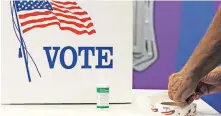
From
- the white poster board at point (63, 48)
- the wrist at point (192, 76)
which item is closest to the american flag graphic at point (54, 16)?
the white poster board at point (63, 48)

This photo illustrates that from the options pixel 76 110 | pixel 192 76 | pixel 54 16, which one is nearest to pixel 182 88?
pixel 192 76

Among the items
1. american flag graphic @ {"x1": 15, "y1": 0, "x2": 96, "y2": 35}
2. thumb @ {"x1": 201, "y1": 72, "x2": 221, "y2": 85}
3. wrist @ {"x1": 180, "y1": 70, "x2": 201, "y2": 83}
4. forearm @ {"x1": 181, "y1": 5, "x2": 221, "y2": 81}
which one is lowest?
thumb @ {"x1": 201, "y1": 72, "x2": 221, "y2": 85}

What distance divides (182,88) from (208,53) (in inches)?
5.6

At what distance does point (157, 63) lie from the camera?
1.72 meters

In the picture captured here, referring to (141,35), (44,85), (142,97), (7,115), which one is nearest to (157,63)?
(141,35)

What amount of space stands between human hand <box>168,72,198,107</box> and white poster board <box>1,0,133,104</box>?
188 millimetres

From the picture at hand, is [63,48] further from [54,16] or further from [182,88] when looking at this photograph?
[182,88]

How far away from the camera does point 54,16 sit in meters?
1.07

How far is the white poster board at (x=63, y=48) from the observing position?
1065mm

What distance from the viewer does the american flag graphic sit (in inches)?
41.8

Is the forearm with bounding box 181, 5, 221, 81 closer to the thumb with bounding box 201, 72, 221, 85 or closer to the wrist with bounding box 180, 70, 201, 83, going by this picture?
the wrist with bounding box 180, 70, 201, 83

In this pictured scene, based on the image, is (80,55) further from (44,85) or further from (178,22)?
(178,22)

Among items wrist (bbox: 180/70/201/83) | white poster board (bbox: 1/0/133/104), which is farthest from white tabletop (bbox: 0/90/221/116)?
wrist (bbox: 180/70/201/83)

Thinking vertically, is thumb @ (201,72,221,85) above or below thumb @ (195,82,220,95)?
above
